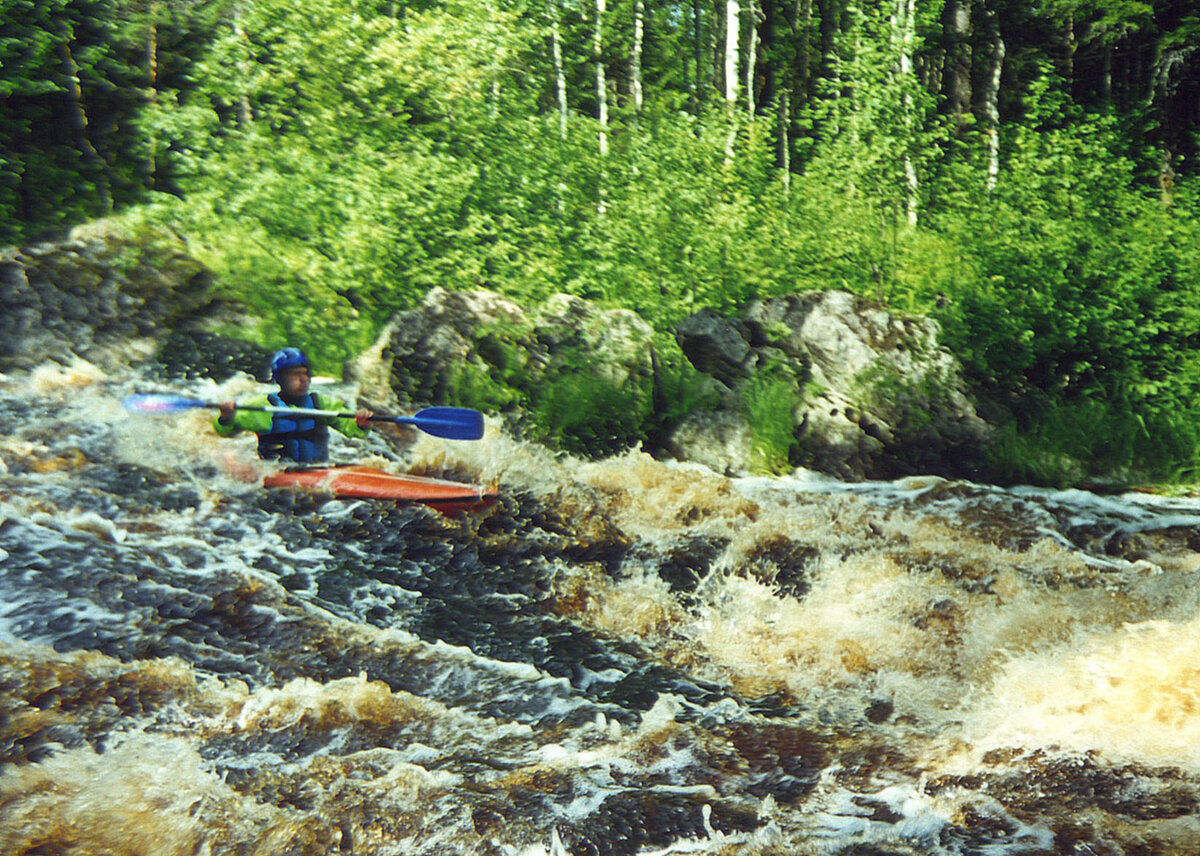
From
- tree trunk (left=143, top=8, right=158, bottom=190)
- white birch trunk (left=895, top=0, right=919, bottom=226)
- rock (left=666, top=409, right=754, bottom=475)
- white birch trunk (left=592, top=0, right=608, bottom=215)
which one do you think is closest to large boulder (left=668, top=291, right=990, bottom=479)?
rock (left=666, top=409, right=754, bottom=475)

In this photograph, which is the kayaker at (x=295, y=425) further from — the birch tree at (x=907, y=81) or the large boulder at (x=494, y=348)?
the birch tree at (x=907, y=81)

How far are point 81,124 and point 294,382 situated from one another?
1944mm

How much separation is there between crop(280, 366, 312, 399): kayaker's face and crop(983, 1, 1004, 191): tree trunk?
11.3 feet

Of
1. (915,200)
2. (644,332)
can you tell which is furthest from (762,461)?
(915,200)

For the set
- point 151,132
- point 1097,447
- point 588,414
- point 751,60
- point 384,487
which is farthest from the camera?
point 751,60

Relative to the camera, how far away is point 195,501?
12.9ft

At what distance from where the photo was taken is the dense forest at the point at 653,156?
4742mm

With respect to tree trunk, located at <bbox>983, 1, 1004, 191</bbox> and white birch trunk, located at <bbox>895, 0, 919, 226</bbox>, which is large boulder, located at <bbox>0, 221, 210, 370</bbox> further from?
tree trunk, located at <bbox>983, 1, 1004, 191</bbox>

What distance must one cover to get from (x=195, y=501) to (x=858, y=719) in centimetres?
Result: 263

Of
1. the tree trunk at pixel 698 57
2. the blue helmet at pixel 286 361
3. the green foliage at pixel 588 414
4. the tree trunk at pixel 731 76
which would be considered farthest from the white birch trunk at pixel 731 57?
the blue helmet at pixel 286 361

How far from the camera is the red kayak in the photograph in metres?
3.89

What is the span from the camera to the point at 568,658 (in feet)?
11.1

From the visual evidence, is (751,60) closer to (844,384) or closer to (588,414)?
(844,384)

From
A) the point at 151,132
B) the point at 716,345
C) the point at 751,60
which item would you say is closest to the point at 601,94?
the point at 751,60
